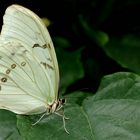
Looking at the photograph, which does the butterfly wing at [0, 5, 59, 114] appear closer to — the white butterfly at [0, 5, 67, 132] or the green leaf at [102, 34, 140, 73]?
the white butterfly at [0, 5, 67, 132]

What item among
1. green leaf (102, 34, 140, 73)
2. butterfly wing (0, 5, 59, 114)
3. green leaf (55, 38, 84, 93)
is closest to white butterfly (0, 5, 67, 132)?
butterfly wing (0, 5, 59, 114)

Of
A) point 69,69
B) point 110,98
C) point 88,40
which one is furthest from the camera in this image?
point 88,40

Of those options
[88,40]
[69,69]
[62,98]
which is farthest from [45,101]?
[88,40]

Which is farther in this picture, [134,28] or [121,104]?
[134,28]

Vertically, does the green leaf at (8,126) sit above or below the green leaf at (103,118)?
below

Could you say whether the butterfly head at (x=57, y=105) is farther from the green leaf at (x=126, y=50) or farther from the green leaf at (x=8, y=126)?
the green leaf at (x=126, y=50)

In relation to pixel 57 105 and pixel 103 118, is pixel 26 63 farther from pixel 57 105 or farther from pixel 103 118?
pixel 103 118

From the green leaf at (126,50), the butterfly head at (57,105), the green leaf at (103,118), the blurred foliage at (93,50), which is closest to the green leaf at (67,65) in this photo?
the blurred foliage at (93,50)

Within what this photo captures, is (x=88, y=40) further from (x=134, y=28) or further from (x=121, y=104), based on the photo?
(x=121, y=104)
